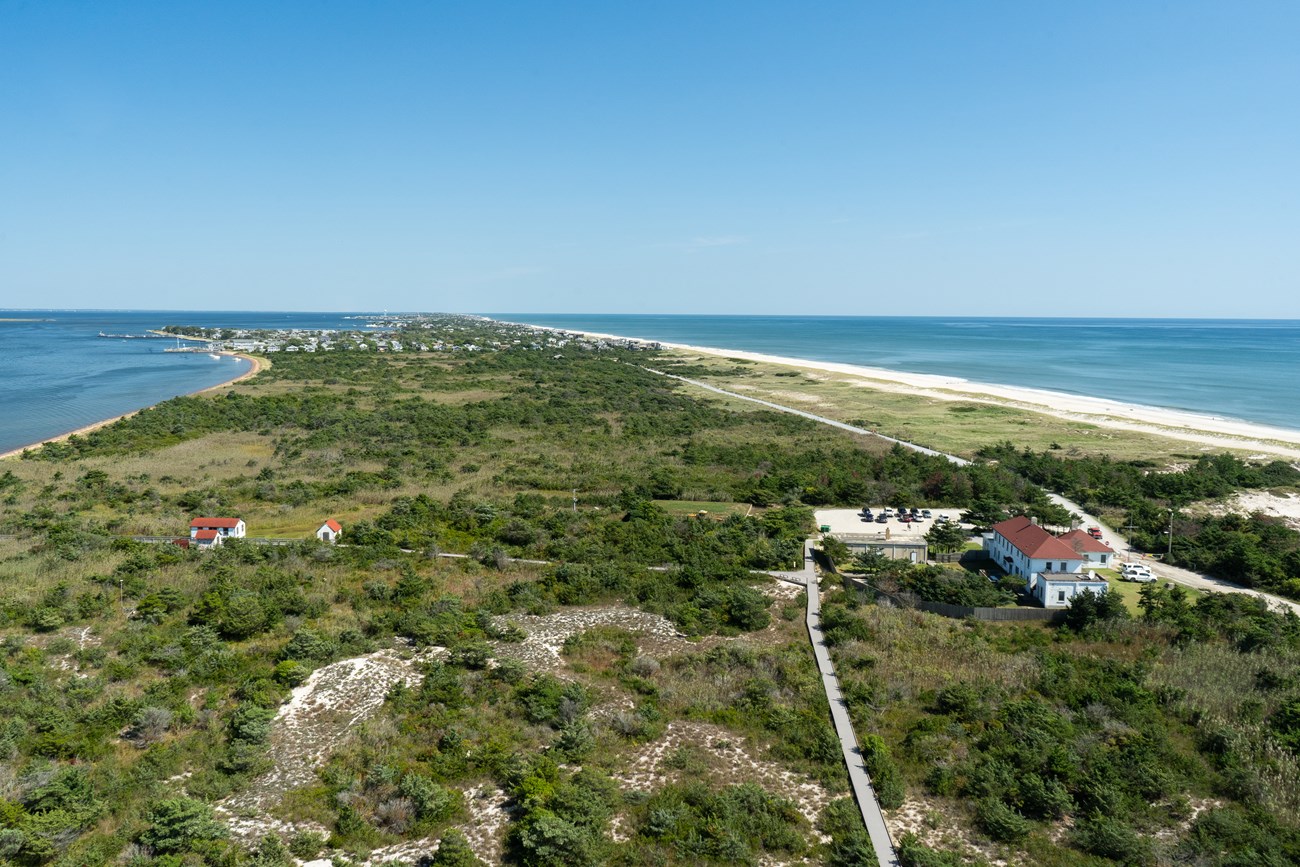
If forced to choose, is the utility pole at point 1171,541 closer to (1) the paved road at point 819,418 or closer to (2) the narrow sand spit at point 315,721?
(1) the paved road at point 819,418

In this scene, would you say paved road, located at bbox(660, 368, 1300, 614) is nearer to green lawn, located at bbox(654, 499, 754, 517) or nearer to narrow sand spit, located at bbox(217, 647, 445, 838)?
green lawn, located at bbox(654, 499, 754, 517)

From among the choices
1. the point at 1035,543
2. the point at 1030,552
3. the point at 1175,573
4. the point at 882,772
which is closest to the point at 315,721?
the point at 882,772

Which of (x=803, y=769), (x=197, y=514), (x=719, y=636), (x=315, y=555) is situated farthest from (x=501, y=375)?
(x=803, y=769)

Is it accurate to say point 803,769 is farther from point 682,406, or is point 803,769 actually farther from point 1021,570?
point 682,406

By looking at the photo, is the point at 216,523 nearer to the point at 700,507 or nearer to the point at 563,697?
the point at 563,697

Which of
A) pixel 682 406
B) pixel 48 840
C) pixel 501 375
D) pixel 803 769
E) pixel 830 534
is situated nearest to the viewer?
pixel 48 840

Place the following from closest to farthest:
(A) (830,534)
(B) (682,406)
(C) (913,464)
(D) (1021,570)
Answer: (D) (1021,570) → (A) (830,534) → (C) (913,464) → (B) (682,406)
